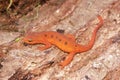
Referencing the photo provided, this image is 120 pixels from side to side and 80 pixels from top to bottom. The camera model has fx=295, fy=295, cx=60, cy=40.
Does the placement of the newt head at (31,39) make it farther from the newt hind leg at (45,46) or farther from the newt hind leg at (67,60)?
the newt hind leg at (67,60)

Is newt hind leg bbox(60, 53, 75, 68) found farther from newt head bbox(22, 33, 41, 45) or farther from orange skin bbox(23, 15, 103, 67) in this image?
newt head bbox(22, 33, 41, 45)

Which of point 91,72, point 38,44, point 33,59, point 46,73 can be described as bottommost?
point 91,72

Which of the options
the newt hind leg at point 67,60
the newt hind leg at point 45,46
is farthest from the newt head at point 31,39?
the newt hind leg at point 67,60

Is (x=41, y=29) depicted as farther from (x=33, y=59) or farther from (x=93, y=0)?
(x=93, y=0)

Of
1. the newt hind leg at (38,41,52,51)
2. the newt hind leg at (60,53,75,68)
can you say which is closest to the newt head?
the newt hind leg at (38,41,52,51)

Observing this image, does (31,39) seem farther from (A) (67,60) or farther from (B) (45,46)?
(A) (67,60)

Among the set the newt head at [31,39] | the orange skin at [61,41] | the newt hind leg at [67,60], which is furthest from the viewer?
the newt head at [31,39]

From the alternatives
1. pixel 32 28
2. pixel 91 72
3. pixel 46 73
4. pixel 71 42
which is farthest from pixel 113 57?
pixel 32 28
